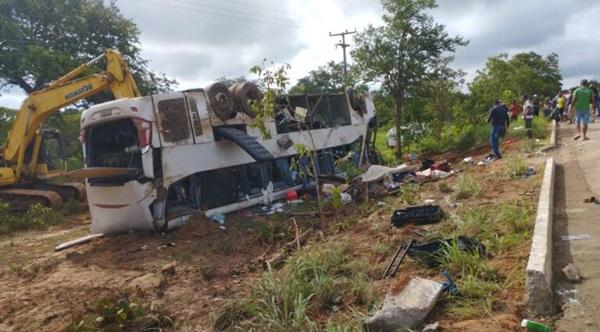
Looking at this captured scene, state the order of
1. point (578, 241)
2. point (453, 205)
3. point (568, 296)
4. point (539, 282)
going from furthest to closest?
point (453, 205), point (578, 241), point (568, 296), point (539, 282)

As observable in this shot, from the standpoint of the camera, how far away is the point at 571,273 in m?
3.98

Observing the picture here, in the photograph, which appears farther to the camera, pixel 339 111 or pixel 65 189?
pixel 65 189

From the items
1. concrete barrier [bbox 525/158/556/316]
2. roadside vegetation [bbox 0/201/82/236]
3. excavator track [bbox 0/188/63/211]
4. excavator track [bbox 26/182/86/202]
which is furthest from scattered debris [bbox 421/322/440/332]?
excavator track [bbox 26/182/86/202]

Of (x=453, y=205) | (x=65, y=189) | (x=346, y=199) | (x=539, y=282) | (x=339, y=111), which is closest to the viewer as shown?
(x=539, y=282)

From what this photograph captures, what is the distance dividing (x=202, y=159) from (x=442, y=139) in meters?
14.0

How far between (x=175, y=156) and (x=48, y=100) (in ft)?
18.9

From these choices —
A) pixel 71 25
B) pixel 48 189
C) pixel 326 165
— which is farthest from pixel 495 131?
pixel 71 25

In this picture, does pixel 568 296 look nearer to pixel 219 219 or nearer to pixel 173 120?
pixel 219 219

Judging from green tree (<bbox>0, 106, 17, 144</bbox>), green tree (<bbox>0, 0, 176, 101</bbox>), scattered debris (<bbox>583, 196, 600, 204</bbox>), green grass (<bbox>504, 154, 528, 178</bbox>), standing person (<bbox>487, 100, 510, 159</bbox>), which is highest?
green tree (<bbox>0, 0, 176, 101</bbox>)

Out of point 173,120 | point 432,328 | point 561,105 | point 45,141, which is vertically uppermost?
point 173,120

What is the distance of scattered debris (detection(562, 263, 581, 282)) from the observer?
395cm

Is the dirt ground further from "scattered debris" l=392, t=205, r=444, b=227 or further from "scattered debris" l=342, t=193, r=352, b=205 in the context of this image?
"scattered debris" l=342, t=193, r=352, b=205

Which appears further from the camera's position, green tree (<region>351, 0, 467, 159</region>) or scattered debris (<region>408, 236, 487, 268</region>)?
green tree (<region>351, 0, 467, 159</region>)

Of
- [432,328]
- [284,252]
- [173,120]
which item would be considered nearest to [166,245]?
[173,120]
